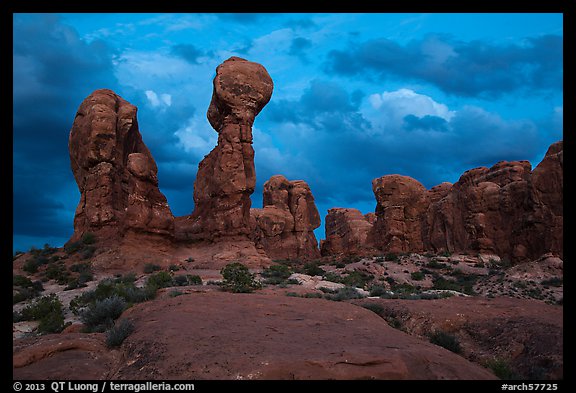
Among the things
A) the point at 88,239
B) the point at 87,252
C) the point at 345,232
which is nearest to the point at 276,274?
the point at 87,252

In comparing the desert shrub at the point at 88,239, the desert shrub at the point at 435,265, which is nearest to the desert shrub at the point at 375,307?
the desert shrub at the point at 435,265

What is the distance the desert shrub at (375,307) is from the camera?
11133mm

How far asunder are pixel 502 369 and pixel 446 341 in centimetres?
144

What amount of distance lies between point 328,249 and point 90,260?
1761 inches

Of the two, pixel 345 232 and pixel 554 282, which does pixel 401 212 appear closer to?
pixel 345 232

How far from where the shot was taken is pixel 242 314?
8898 millimetres

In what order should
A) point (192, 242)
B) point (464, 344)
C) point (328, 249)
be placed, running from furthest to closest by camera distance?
1. point (328, 249)
2. point (192, 242)
3. point (464, 344)

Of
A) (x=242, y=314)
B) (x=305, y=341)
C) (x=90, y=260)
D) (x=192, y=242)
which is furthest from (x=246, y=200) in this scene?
(x=305, y=341)

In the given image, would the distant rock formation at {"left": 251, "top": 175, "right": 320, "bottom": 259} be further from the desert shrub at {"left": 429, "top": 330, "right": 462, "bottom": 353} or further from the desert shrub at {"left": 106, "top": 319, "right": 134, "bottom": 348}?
the desert shrub at {"left": 106, "top": 319, "right": 134, "bottom": 348}

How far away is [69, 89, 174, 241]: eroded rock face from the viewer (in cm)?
2791

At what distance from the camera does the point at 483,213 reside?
34906 mm

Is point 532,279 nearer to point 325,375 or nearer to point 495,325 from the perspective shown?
point 495,325

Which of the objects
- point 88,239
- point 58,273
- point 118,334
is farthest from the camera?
point 88,239

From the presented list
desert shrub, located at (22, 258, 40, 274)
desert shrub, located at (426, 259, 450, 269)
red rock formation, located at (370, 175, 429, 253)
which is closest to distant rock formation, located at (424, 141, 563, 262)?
red rock formation, located at (370, 175, 429, 253)
